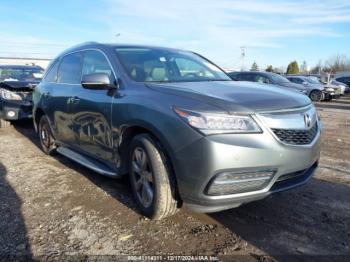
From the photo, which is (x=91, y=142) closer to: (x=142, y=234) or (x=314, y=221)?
(x=142, y=234)

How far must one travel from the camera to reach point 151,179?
135 inches

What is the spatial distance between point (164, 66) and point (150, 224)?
185 cm

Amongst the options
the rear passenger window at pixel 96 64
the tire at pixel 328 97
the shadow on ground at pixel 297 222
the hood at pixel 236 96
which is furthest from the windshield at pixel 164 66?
the tire at pixel 328 97

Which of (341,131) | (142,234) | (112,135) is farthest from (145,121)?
(341,131)

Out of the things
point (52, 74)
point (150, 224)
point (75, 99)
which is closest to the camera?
point (150, 224)

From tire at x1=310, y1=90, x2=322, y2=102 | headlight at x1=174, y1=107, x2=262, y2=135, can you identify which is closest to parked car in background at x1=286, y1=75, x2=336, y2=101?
tire at x1=310, y1=90, x2=322, y2=102

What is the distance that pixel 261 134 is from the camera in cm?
295

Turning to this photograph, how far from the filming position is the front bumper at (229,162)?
289cm

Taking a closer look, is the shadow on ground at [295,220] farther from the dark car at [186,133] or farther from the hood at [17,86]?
the hood at [17,86]

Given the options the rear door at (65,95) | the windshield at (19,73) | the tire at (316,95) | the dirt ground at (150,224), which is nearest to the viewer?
the dirt ground at (150,224)

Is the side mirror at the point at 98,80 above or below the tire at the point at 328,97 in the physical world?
above

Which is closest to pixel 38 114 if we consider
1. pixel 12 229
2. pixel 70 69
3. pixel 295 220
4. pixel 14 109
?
pixel 70 69

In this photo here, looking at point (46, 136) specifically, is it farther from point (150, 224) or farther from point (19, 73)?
point (19, 73)

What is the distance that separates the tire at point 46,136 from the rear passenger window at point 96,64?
1.61 metres
